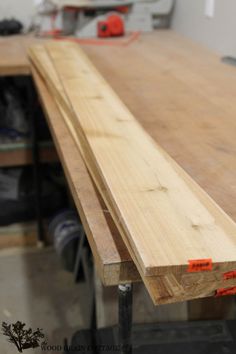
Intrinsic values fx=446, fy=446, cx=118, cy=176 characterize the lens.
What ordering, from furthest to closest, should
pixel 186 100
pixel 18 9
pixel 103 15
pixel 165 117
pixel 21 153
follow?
pixel 18 9 < pixel 103 15 < pixel 21 153 < pixel 186 100 < pixel 165 117

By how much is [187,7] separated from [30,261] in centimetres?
130

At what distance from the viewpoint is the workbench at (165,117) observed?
60 cm

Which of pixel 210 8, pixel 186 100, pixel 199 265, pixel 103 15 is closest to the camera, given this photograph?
pixel 199 265

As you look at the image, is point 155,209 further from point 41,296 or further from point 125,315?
point 41,296

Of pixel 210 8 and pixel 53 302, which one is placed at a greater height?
pixel 210 8

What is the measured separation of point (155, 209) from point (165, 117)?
0.43m

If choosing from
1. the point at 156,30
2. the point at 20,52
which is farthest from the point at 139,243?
the point at 156,30

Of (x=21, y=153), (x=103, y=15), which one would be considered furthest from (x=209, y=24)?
(x=21, y=153)

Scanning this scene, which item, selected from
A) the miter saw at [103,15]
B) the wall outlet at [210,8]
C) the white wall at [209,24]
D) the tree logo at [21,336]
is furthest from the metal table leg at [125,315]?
the miter saw at [103,15]

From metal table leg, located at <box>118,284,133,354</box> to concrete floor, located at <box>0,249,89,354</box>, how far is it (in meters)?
0.12

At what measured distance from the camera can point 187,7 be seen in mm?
1996

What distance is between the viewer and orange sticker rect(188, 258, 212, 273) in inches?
18.4

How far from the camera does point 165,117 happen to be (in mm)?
965

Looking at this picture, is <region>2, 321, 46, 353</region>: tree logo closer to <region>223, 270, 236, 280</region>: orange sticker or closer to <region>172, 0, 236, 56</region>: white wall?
<region>223, 270, 236, 280</region>: orange sticker
